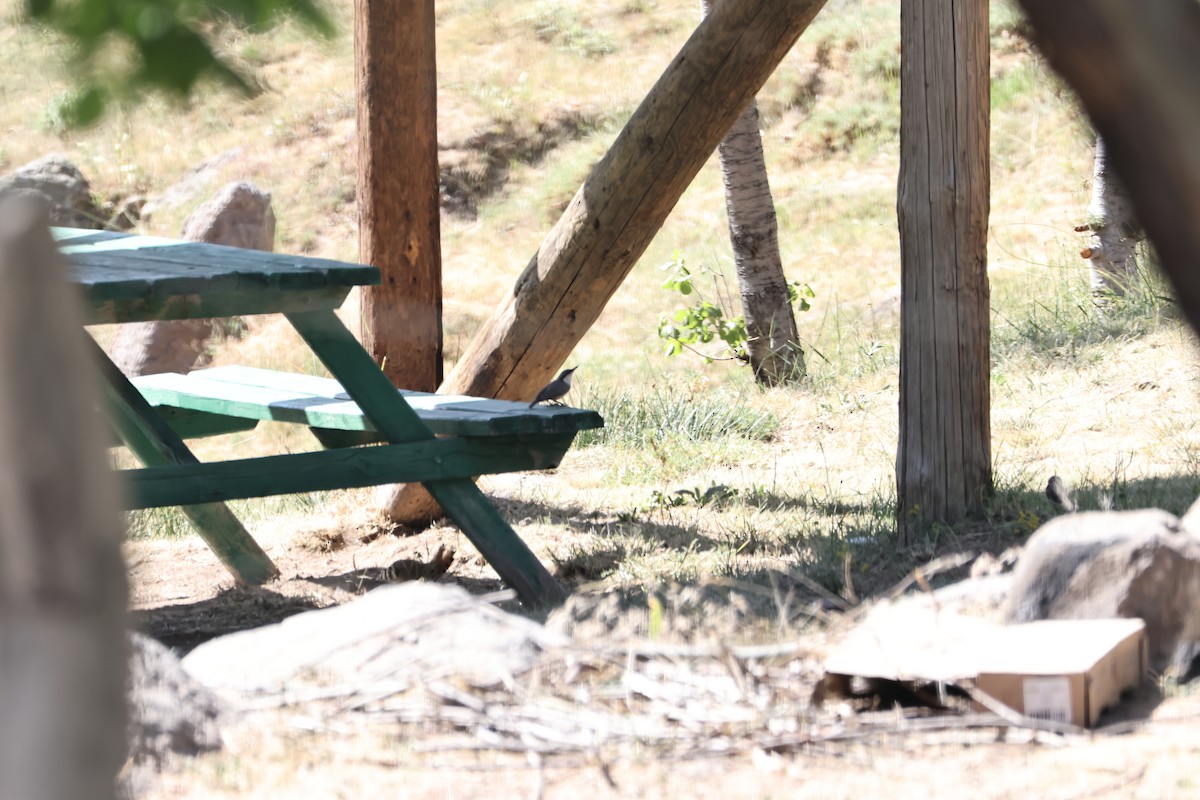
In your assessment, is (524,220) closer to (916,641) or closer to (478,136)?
(478,136)

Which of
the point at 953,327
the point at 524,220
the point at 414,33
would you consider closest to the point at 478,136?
the point at 524,220

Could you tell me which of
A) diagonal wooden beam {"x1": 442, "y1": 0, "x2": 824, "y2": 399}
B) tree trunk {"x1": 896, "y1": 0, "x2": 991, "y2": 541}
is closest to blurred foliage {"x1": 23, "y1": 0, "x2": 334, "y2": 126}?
tree trunk {"x1": 896, "y1": 0, "x2": 991, "y2": 541}

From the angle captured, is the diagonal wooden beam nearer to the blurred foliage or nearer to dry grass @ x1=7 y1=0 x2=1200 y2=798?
dry grass @ x1=7 y1=0 x2=1200 y2=798

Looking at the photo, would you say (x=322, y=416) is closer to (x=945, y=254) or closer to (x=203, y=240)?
(x=945, y=254)

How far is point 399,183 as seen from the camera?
18.3 ft

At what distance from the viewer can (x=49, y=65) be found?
1684mm

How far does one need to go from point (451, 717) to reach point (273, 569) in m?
2.60

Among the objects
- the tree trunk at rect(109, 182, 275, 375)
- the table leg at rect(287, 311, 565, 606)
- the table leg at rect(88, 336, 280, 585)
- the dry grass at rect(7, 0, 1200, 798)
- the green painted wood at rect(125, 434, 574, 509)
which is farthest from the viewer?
the tree trunk at rect(109, 182, 275, 375)

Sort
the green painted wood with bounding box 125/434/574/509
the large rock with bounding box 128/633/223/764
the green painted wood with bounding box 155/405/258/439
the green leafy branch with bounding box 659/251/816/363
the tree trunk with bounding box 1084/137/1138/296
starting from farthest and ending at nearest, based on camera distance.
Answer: the green leafy branch with bounding box 659/251/816/363, the tree trunk with bounding box 1084/137/1138/296, the green painted wood with bounding box 155/405/258/439, the green painted wood with bounding box 125/434/574/509, the large rock with bounding box 128/633/223/764

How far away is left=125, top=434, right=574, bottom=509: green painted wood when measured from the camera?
13.1 ft

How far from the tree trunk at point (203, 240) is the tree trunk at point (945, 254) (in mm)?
9453

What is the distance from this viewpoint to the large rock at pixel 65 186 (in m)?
15.2

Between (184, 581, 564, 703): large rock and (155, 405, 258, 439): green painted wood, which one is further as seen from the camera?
(155, 405, 258, 439): green painted wood

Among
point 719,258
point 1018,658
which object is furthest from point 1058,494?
point 719,258
